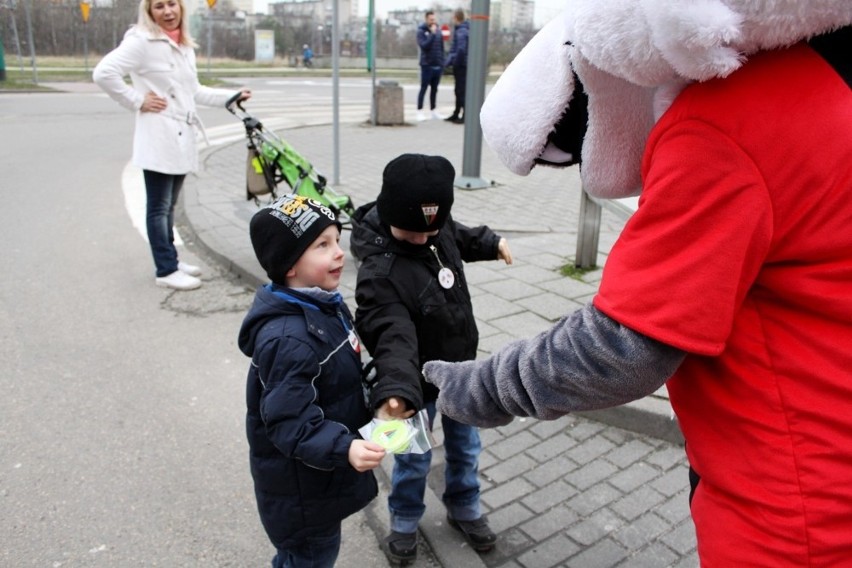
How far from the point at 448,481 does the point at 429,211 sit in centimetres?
105

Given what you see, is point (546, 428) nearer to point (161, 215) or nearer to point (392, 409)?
point (392, 409)

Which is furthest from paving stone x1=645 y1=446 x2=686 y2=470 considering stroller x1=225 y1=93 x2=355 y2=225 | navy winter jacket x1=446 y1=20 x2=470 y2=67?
navy winter jacket x1=446 y1=20 x2=470 y2=67

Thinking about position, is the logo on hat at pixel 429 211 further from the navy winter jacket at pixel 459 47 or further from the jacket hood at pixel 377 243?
the navy winter jacket at pixel 459 47

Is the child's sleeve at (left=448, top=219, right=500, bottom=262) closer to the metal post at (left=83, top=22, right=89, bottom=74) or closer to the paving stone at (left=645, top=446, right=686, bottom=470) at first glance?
the paving stone at (left=645, top=446, right=686, bottom=470)

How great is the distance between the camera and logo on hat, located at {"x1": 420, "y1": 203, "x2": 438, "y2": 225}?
7.86ft

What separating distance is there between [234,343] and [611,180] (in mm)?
3691

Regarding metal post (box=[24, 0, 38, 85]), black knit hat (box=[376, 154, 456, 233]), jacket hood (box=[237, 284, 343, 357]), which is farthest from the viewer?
metal post (box=[24, 0, 38, 85])

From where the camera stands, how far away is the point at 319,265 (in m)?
2.17

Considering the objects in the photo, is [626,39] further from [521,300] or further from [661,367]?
[521,300]

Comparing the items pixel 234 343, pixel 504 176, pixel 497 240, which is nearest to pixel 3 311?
pixel 234 343

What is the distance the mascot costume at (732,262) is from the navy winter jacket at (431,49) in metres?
14.4

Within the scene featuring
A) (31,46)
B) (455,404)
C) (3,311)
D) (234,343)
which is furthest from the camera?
(31,46)

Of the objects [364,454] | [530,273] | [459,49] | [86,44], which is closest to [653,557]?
[364,454]

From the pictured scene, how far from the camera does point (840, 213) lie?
1069 mm
